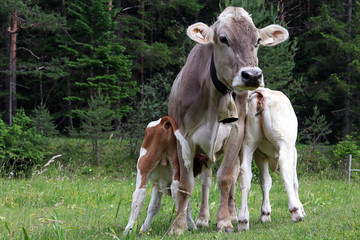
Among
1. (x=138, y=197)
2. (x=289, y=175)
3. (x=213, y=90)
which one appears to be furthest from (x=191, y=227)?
(x=213, y=90)

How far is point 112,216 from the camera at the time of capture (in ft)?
20.0

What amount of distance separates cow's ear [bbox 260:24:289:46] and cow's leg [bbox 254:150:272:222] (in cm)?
185

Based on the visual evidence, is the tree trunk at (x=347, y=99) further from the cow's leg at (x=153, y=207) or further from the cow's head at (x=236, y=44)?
the cow's head at (x=236, y=44)

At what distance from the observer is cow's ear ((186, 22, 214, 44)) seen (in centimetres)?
446

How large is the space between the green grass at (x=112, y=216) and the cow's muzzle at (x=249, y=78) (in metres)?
1.44

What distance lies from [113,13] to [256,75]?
20.0 metres

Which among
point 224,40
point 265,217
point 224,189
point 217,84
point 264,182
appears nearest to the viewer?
point 224,40

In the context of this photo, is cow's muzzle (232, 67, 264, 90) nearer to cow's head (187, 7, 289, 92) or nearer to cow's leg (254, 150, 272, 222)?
cow's head (187, 7, 289, 92)

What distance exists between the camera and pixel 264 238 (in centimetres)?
427

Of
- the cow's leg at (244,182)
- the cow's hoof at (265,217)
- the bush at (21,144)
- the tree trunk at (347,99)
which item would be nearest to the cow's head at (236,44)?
the cow's leg at (244,182)

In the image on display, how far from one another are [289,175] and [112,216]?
8.03 feet

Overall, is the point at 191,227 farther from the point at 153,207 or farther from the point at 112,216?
the point at 112,216

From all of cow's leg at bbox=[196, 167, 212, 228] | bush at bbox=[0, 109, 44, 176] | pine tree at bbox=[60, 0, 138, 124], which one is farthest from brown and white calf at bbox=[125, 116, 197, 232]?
pine tree at bbox=[60, 0, 138, 124]

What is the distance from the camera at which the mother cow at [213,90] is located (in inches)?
172
